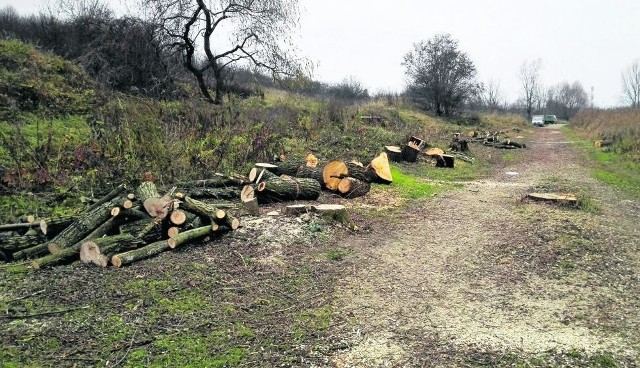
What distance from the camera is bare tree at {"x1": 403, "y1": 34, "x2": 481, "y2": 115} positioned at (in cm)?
3316

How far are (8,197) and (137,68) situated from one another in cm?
985

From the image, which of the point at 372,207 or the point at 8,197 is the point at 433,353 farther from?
the point at 8,197

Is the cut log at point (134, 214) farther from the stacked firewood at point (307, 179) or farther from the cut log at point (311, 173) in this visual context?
the cut log at point (311, 173)

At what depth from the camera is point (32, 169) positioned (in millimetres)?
7406

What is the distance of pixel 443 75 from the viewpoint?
3341 cm

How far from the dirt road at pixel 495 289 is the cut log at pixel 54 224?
143 inches

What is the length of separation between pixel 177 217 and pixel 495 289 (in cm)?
391

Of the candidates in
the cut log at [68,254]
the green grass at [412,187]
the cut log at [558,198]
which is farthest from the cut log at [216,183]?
the cut log at [558,198]

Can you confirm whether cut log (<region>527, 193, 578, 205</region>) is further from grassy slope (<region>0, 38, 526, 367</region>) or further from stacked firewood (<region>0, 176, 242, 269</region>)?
stacked firewood (<region>0, 176, 242, 269</region>)

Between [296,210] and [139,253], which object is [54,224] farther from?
[296,210]

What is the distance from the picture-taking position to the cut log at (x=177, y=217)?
5.67 m

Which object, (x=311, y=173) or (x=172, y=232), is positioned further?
(x=311, y=173)

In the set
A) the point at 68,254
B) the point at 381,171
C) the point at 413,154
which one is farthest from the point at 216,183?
the point at 413,154

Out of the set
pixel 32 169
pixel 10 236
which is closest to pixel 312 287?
pixel 10 236
